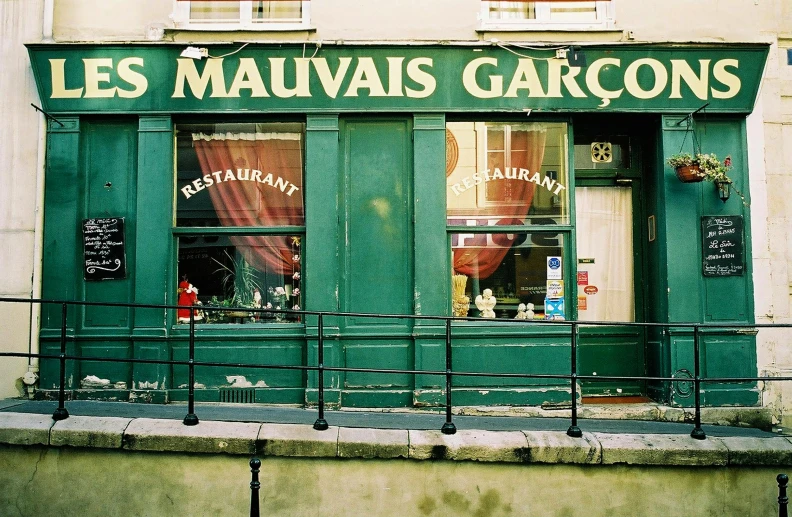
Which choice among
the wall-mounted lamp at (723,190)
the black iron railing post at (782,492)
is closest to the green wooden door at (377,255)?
the wall-mounted lamp at (723,190)

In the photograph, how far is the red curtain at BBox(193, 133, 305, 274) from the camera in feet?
26.1

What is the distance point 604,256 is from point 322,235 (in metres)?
3.48

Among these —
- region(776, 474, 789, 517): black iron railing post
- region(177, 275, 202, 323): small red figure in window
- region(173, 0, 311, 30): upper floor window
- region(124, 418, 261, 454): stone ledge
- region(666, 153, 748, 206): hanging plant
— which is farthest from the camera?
region(173, 0, 311, 30): upper floor window

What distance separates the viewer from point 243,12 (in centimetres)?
808

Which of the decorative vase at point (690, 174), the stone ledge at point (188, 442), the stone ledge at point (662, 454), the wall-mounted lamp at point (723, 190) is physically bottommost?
the stone ledge at point (662, 454)

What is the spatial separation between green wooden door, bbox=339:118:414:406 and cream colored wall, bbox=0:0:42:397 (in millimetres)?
3560

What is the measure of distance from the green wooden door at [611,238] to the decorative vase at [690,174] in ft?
2.44

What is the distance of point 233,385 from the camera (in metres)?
7.66

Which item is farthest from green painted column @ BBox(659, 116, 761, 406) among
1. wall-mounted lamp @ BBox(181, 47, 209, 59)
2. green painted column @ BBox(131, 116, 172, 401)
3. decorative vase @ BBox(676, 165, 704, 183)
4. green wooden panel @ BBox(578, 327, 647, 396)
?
green painted column @ BBox(131, 116, 172, 401)

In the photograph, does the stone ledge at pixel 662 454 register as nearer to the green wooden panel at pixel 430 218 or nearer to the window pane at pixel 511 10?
the green wooden panel at pixel 430 218

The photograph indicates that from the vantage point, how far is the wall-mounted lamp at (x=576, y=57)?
304 inches

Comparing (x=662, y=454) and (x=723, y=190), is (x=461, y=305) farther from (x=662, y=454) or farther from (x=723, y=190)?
(x=723, y=190)

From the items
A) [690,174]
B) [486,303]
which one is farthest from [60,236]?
[690,174]

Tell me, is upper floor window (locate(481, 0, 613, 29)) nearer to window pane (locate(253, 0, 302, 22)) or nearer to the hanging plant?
the hanging plant
